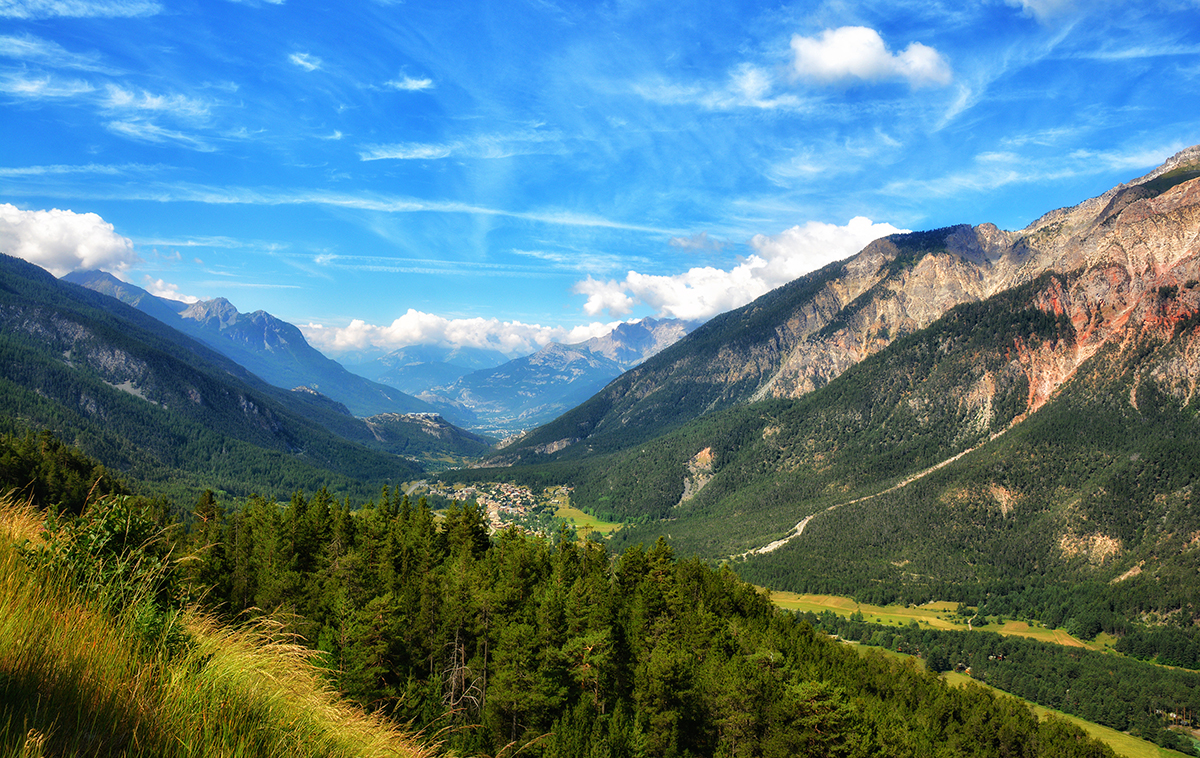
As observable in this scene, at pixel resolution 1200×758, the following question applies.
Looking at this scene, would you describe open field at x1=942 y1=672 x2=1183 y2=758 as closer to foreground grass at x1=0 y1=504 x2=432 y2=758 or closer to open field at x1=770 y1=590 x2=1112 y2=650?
open field at x1=770 y1=590 x2=1112 y2=650

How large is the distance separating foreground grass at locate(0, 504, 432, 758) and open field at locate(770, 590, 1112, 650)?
141180mm

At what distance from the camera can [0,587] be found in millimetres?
5094

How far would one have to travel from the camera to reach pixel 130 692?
15.0ft

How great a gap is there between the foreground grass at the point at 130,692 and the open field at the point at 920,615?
141 meters

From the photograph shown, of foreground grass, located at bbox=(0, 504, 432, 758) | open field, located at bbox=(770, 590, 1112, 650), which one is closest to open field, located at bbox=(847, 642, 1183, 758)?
open field, located at bbox=(770, 590, 1112, 650)

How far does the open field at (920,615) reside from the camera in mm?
129125

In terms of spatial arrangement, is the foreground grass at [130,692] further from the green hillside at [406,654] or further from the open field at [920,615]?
the open field at [920,615]

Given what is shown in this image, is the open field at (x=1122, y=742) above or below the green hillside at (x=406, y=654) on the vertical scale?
below

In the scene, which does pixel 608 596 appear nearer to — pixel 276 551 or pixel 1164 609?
pixel 276 551

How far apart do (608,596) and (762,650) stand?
10.8 metres

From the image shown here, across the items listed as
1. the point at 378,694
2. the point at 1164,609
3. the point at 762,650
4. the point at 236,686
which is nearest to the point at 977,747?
the point at 762,650

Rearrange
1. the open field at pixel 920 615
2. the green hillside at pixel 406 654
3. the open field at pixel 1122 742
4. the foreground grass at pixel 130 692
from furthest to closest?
the open field at pixel 920 615 → the open field at pixel 1122 742 → the green hillside at pixel 406 654 → the foreground grass at pixel 130 692

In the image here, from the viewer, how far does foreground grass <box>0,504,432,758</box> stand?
150 inches

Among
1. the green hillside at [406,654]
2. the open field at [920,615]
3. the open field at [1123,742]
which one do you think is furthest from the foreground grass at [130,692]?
the open field at [920,615]
